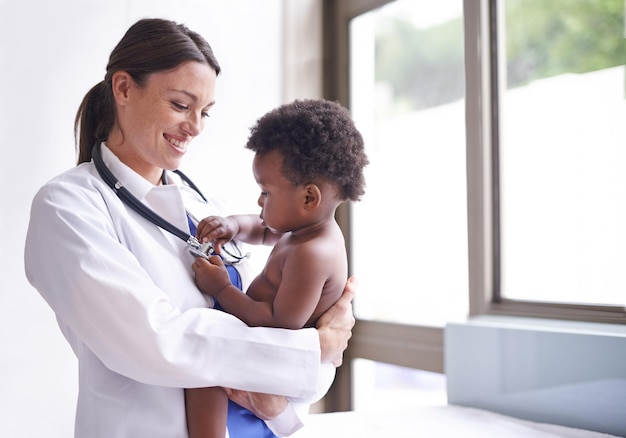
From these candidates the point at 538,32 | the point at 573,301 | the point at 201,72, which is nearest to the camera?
the point at 201,72

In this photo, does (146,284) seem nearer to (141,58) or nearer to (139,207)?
(139,207)

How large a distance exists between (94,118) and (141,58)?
0.77ft

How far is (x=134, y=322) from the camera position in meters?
1.16

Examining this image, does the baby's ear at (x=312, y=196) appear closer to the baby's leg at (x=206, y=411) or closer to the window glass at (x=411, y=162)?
the baby's leg at (x=206, y=411)

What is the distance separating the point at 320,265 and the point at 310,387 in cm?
23

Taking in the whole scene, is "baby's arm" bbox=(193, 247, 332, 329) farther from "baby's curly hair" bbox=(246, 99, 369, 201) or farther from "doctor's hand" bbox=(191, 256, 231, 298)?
"baby's curly hair" bbox=(246, 99, 369, 201)

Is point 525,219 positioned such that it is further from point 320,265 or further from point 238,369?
point 238,369

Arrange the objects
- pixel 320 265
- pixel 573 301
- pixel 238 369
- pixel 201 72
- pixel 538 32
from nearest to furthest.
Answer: pixel 238 369 → pixel 320 265 → pixel 201 72 → pixel 573 301 → pixel 538 32

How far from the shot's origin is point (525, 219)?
2270 millimetres

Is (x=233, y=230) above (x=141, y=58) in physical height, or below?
below

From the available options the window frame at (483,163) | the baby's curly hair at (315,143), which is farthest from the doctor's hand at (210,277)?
the window frame at (483,163)

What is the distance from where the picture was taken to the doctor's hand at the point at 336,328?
4.42 feet

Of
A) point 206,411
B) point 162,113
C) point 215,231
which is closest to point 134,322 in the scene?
point 206,411

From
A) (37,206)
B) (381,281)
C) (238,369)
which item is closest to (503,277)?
(381,281)
